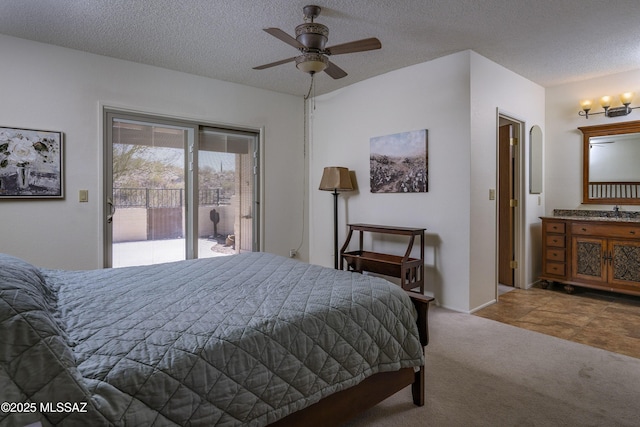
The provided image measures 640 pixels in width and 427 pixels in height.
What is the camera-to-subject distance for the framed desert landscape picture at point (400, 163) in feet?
12.5

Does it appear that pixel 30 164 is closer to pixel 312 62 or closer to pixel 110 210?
pixel 110 210

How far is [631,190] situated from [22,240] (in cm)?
633

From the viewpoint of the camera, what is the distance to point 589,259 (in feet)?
13.1

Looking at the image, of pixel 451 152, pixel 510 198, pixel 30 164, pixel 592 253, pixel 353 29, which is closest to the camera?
pixel 353 29

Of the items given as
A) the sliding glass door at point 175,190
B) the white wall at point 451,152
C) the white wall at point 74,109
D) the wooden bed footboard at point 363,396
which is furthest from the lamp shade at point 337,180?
the wooden bed footboard at point 363,396

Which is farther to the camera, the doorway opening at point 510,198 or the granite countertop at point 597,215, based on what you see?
the doorway opening at point 510,198

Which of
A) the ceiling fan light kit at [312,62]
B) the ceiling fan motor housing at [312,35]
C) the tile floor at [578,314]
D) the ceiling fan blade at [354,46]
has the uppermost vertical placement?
the ceiling fan motor housing at [312,35]

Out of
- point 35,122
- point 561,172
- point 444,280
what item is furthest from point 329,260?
point 35,122

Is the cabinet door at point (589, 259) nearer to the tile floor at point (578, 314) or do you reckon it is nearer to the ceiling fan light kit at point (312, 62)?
the tile floor at point (578, 314)

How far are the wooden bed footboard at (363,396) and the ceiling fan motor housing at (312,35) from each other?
183 cm

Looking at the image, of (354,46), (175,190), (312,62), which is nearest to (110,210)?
(175,190)

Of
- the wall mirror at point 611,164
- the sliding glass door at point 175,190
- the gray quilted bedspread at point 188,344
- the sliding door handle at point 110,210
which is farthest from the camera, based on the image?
the wall mirror at point 611,164

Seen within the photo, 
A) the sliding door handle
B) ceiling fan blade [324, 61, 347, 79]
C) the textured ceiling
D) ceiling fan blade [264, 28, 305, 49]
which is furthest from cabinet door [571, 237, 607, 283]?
the sliding door handle

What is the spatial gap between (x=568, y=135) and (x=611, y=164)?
0.59 meters
